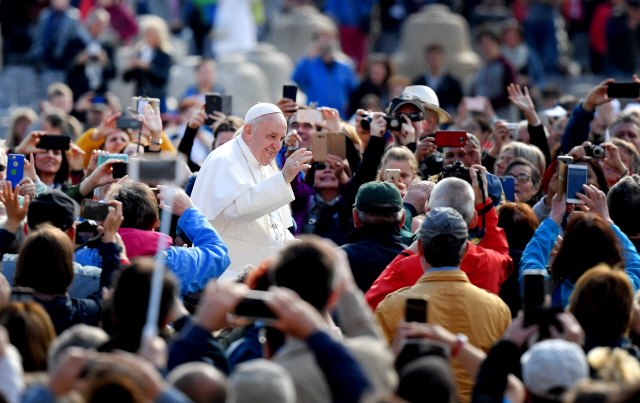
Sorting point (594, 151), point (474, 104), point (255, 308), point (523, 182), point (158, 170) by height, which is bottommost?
point (474, 104)

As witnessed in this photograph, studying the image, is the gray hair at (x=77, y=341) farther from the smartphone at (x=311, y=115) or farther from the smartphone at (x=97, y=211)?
the smartphone at (x=311, y=115)

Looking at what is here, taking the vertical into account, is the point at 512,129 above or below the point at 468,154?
below

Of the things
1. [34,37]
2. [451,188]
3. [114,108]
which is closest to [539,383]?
[451,188]

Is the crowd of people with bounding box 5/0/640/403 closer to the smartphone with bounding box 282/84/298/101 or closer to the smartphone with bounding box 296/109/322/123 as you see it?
the smartphone with bounding box 296/109/322/123

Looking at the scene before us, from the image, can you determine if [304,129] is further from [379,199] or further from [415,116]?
[379,199]

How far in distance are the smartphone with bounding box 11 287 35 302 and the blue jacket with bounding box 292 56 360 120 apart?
33.3 ft

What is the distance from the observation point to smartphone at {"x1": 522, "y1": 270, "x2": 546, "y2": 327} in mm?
4016

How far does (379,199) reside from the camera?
233 inches

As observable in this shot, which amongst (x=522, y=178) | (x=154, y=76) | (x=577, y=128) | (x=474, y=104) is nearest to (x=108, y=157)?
(x=522, y=178)

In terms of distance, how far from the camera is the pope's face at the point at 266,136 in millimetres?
7051

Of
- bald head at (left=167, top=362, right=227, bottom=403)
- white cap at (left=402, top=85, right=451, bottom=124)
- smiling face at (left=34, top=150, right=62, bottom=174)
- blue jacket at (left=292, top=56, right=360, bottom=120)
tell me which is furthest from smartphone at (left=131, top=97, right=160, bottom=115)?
blue jacket at (left=292, top=56, right=360, bottom=120)

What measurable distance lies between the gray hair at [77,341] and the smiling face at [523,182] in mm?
4582

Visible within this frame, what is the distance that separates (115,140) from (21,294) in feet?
15.2

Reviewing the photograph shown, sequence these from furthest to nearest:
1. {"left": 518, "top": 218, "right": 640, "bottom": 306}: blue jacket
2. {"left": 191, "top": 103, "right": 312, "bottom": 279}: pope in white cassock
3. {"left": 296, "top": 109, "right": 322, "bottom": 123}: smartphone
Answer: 1. {"left": 296, "top": 109, "right": 322, "bottom": 123}: smartphone
2. {"left": 191, "top": 103, "right": 312, "bottom": 279}: pope in white cassock
3. {"left": 518, "top": 218, "right": 640, "bottom": 306}: blue jacket
